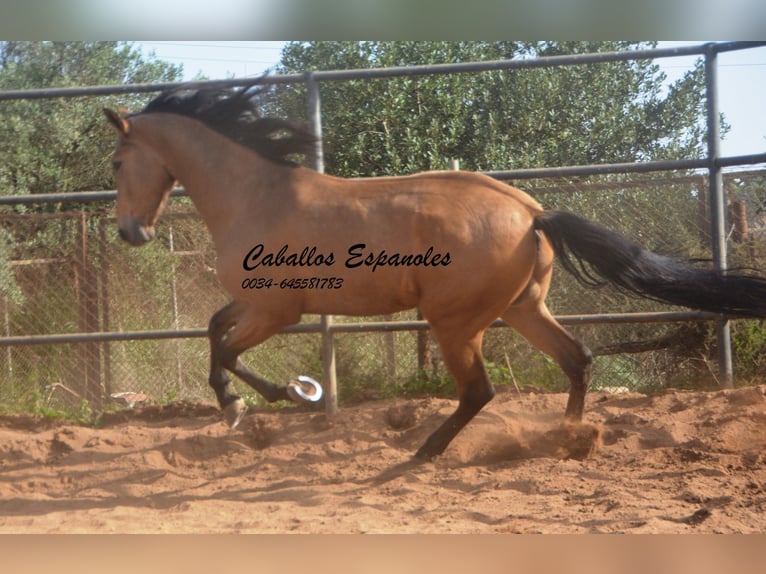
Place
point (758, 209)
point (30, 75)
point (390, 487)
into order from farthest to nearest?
1. point (30, 75)
2. point (758, 209)
3. point (390, 487)

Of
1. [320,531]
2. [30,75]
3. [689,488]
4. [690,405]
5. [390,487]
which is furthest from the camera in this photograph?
[30,75]

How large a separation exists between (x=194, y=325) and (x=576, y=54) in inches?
117

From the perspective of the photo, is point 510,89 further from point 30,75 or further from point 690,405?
point 30,75

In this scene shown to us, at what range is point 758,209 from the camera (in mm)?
5441

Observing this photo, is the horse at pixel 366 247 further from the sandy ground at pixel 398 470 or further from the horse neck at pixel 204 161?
the sandy ground at pixel 398 470

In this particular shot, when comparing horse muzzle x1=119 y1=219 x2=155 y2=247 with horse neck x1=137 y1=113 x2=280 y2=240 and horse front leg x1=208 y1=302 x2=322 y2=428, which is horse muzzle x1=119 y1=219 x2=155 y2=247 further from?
horse front leg x1=208 y1=302 x2=322 y2=428

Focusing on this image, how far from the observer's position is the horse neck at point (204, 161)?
4863 mm

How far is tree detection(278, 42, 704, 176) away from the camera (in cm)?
533

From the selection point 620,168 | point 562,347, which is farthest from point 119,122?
point 620,168

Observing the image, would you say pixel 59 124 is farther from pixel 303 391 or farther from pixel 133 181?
pixel 303 391

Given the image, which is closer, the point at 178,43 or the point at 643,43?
the point at 178,43

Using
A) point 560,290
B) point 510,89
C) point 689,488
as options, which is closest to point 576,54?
point 510,89

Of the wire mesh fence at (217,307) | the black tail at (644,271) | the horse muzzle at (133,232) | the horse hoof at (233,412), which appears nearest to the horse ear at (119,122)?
the horse muzzle at (133,232)

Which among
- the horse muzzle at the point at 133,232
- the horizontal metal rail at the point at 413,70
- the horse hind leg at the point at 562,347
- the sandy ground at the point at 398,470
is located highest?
the horizontal metal rail at the point at 413,70
